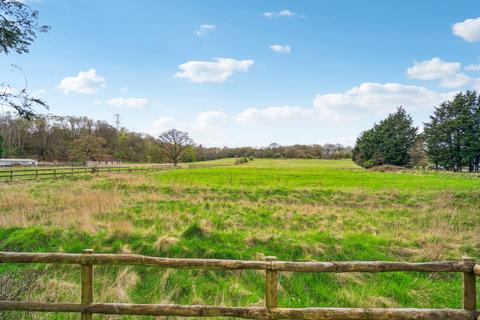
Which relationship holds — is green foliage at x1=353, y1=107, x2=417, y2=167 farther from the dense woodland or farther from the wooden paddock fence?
the wooden paddock fence

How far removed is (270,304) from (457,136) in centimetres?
6832

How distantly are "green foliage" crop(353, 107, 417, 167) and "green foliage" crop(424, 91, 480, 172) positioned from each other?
4461 mm

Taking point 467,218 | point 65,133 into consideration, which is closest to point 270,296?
point 467,218

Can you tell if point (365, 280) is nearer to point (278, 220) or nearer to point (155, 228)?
point (278, 220)

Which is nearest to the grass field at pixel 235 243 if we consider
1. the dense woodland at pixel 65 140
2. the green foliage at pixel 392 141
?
the green foliage at pixel 392 141

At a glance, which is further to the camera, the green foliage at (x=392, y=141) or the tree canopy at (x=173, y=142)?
the tree canopy at (x=173, y=142)

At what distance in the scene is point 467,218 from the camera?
41.5 ft

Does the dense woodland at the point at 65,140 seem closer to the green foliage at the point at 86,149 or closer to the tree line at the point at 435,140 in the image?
the green foliage at the point at 86,149

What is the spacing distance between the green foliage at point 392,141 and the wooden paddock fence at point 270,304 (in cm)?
6747

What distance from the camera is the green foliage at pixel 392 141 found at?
63.3 meters

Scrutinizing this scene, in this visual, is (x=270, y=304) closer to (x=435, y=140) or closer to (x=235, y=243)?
(x=235, y=243)

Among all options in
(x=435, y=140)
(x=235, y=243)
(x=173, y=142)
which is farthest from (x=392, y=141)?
(x=235, y=243)

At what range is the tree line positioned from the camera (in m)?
54.4

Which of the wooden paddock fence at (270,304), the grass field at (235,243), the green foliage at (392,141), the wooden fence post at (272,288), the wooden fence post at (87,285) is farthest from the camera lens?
the green foliage at (392,141)
